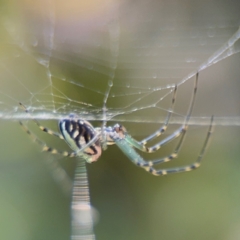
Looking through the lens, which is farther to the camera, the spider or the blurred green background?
the blurred green background

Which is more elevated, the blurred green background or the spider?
the blurred green background

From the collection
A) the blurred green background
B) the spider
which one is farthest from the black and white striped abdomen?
the blurred green background

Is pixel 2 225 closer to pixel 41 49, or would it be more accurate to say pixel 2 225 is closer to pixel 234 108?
pixel 41 49

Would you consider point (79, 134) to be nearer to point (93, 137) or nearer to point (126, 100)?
point (93, 137)

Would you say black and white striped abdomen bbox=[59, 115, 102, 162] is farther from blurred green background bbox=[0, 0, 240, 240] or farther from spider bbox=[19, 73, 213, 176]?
blurred green background bbox=[0, 0, 240, 240]

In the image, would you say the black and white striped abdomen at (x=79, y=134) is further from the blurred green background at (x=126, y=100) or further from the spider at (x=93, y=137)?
the blurred green background at (x=126, y=100)

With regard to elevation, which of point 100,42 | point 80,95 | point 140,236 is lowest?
point 140,236

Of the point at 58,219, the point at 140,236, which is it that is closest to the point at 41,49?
the point at 58,219

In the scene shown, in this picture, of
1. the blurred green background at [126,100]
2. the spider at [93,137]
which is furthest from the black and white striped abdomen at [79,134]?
the blurred green background at [126,100]

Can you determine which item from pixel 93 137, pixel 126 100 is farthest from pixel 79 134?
pixel 126 100
